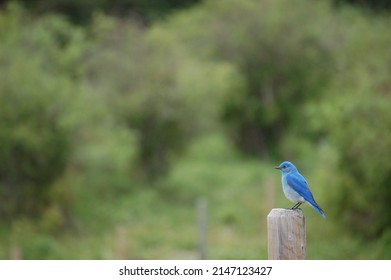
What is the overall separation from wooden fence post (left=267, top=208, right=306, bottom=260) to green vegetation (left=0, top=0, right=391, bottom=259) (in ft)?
32.0

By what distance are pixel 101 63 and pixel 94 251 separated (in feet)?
29.2

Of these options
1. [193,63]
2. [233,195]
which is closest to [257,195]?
[233,195]

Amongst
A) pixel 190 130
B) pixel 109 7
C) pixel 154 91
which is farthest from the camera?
pixel 109 7

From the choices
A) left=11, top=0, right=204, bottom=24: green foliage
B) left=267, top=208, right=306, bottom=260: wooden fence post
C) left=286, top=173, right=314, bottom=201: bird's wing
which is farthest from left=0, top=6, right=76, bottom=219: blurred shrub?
left=11, top=0, right=204, bottom=24: green foliage

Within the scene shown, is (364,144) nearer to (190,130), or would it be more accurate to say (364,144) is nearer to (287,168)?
(190,130)

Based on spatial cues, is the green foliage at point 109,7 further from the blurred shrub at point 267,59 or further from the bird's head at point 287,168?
the bird's head at point 287,168

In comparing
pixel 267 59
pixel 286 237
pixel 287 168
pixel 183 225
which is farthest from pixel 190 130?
pixel 286 237

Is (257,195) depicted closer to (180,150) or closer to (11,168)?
(180,150)

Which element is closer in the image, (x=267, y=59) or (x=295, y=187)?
(x=295, y=187)

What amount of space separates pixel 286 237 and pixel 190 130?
761 inches

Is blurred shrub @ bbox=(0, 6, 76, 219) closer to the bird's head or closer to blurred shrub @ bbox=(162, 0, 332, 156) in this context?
blurred shrub @ bbox=(162, 0, 332, 156)

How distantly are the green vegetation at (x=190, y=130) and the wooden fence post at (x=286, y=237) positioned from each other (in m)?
9.75

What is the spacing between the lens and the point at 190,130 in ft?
80.6

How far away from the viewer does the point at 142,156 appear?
24.1 m
